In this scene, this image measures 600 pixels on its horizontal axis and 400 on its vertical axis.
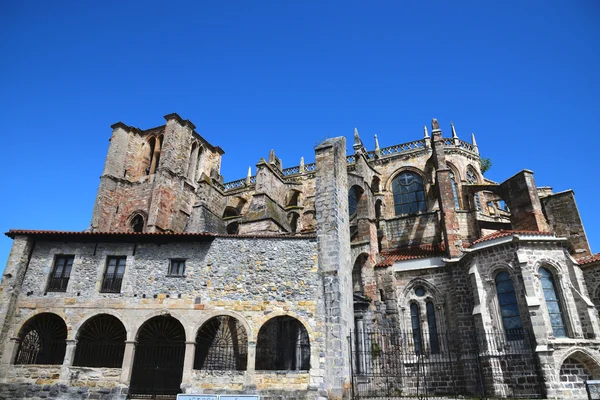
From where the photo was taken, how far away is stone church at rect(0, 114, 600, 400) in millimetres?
12242

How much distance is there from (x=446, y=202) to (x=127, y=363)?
50.2 ft

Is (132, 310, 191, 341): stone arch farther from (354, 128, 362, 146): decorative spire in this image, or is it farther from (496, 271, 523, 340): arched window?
(354, 128, 362, 146): decorative spire

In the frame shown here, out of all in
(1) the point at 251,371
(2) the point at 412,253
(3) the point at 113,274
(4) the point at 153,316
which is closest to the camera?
(1) the point at 251,371

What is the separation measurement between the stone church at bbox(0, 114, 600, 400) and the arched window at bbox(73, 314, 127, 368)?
0.15 ft

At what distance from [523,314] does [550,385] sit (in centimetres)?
237

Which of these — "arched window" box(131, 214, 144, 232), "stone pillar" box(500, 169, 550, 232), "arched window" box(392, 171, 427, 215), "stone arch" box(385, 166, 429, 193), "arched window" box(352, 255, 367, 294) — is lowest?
"arched window" box(352, 255, 367, 294)

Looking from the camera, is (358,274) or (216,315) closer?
(216,315)

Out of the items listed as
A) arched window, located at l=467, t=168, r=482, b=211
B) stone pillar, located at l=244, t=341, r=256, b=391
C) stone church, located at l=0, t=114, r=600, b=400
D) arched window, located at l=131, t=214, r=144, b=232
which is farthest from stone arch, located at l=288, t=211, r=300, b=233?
stone pillar, located at l=244, t=341, r=256, b=391

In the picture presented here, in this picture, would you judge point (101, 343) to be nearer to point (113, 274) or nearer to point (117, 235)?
point (113, 274)

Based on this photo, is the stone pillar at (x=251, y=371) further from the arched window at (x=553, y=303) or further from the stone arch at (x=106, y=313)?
the arched window at (x=553, y=303)

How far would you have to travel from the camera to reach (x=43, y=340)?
1344 centimetres

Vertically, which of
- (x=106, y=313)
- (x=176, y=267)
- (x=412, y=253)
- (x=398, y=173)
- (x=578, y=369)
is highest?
(x=398, y=173)

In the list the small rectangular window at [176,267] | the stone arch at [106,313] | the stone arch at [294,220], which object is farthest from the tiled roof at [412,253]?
the stone arch at [106,313]

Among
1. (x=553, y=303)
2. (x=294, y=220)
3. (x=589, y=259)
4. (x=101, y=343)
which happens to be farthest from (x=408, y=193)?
(x=101, y=343)
